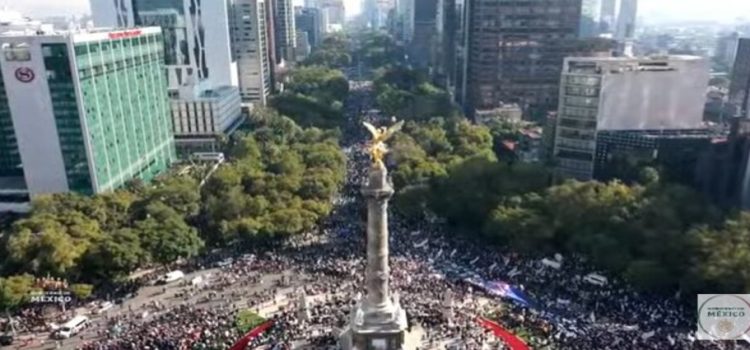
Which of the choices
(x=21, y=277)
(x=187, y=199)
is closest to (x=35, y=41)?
(x=187, y=199)

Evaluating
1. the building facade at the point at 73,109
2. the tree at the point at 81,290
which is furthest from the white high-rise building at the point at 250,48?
the tree at the point at 81,290

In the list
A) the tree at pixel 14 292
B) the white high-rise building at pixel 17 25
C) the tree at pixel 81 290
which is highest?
the white high-rise building at pixel 17 25

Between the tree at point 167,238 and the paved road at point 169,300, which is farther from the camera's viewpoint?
the tree at point 167,238

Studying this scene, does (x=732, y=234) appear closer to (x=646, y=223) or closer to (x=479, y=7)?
(x=646, y=223)

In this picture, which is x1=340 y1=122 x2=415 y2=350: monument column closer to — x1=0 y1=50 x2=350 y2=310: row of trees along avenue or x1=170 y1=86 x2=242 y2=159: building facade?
x1=0 y1=50 x2=350 y2=310: row of trees along avenue

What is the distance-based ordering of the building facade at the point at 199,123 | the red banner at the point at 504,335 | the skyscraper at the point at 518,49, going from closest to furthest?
the red banner at the point at 504,335
the building facade at the point at 199,123
the skyscraper at the point at 518,49

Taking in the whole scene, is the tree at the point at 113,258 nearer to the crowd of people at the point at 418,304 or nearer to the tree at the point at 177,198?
the crowd of people at the point at 418,304

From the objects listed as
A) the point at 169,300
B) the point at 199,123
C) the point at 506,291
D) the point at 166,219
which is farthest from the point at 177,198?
the point at 199,123
